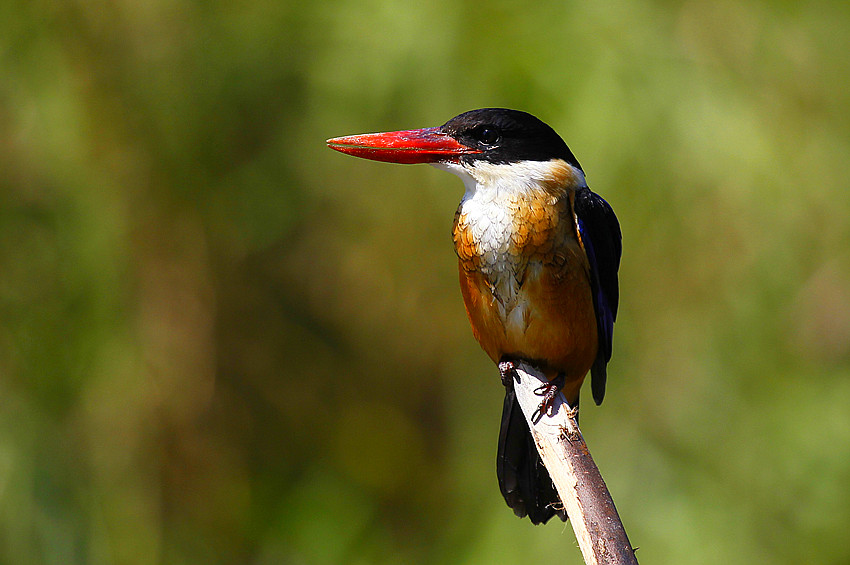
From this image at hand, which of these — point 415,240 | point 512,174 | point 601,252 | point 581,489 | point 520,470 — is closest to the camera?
point 581,489

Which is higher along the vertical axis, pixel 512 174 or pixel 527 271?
pixel 512 174

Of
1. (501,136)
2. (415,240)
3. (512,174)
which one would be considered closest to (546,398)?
(512,174)

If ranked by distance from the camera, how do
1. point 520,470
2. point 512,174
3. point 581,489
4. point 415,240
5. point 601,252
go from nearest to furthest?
point 581,489
point 512,174
point 601,252
point 520,470
point 415,240

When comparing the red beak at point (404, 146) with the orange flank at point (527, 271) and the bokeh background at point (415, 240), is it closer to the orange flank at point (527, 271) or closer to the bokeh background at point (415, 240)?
the orange flank at point (527, 271)

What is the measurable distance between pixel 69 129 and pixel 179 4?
2.50 ft

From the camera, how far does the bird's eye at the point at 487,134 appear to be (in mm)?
2404

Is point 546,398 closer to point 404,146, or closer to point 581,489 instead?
point 581,489

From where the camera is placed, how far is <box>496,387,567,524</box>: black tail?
8.45 ft

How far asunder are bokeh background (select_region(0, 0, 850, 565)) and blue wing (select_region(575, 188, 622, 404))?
133cm

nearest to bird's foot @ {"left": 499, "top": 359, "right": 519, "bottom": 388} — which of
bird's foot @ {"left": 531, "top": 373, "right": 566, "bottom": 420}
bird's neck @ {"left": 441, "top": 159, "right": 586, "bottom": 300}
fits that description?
bird's foot @ {"left": 531, "top": 373, "right": 566, "bottom": 420}

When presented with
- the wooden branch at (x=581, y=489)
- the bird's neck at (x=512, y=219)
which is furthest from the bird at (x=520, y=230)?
the wooden branch at (x=581, y=489)

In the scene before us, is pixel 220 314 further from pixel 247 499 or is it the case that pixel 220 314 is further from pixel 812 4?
pixel 812 4

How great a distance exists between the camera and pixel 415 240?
14.2ft

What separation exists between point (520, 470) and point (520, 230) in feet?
2.41
